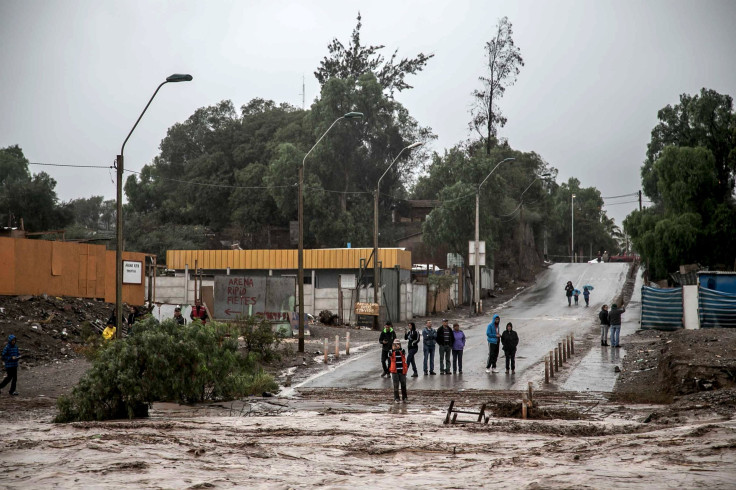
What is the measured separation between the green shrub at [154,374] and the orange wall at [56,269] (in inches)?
550

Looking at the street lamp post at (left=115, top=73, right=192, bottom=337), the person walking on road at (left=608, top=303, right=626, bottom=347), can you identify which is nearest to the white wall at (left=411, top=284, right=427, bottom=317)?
the person walking on road at (left=608, top=303, right=626, bottom=347)

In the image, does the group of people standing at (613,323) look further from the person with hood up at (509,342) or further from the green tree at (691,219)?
the green tree at (691,219)

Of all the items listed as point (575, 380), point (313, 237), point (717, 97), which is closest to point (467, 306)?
point (313, 237)

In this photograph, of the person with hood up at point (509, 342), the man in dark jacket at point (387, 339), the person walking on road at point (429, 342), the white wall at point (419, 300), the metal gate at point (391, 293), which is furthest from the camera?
the white wall at point (419, 300)

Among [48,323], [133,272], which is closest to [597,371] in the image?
[48,323]

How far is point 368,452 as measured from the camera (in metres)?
12.3

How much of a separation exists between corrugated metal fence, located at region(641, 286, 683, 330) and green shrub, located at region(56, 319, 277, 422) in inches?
955

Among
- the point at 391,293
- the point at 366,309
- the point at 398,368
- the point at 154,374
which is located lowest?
the point at 398,368

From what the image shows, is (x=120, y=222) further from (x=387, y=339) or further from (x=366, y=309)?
(x=366, y=309)

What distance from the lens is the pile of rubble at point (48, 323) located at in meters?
26.5

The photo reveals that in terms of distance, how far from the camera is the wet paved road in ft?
77.7

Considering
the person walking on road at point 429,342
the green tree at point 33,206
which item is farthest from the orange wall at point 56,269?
the green tree at point 33,206

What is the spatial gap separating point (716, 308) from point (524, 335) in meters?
8.23

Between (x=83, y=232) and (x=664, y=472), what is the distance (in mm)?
71832
